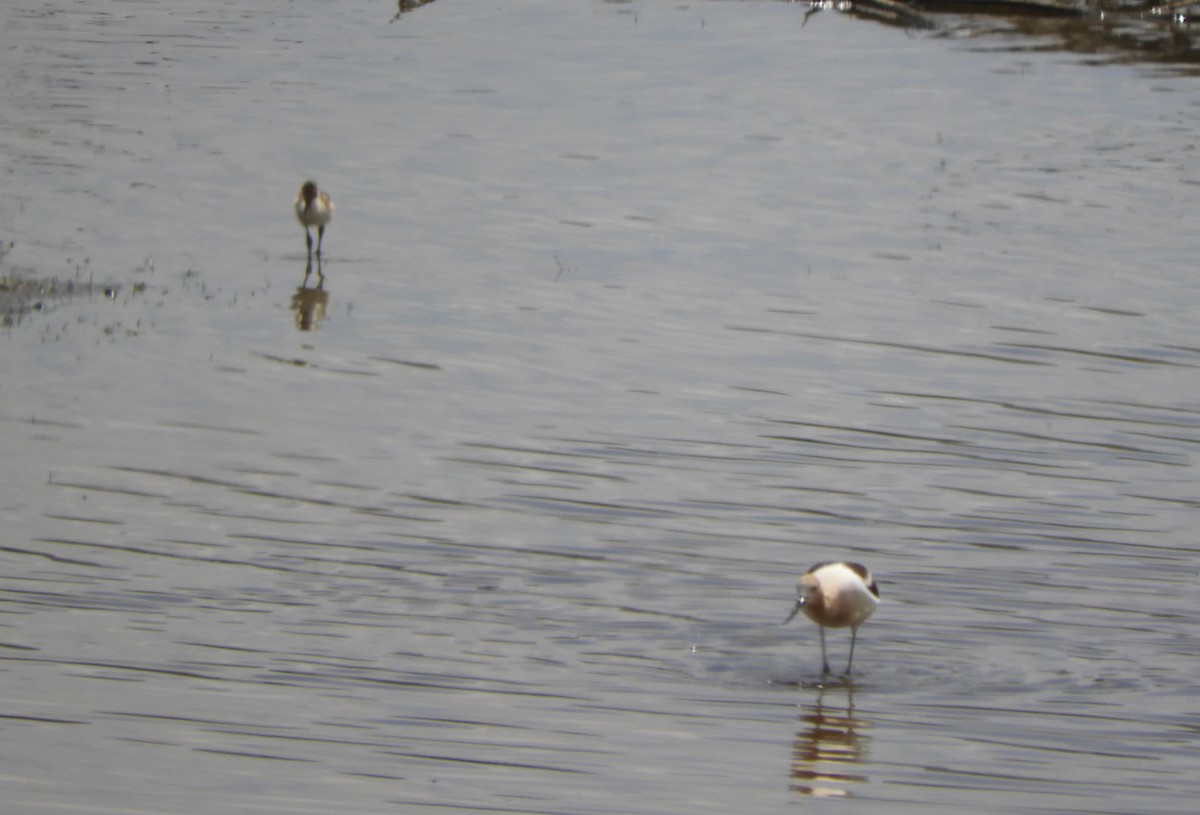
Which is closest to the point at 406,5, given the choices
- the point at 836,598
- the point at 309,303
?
the point at 309,303

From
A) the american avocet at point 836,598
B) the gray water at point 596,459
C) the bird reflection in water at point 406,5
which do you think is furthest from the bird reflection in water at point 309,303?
the bird reflection in water at point 406,5

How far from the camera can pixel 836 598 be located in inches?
332

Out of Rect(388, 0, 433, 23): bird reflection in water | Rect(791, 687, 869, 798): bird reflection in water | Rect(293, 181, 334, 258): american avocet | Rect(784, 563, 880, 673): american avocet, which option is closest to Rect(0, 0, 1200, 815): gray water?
Rect(791, 687, 869, 798): bird reflection in water

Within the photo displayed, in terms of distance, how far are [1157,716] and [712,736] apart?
1858mm

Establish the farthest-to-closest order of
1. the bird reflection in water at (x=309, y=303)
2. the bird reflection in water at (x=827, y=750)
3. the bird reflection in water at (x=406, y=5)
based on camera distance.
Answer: the bird reflection in water at (x=406, y=5)
the bird reflection in water at (x=309, y=303)
the bird reflection in water at (x=827, y=750)

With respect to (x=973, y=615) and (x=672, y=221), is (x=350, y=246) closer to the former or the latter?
(x=672, y=221)

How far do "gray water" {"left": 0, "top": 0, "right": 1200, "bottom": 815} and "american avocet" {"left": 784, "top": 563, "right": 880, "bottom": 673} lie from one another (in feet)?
1.03

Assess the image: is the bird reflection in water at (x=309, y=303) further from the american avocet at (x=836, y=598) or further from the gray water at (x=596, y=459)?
the american avocet at (x=836, y=598)

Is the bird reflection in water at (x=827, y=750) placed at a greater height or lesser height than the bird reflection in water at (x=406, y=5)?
lesser

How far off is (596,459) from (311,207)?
6.32 meters

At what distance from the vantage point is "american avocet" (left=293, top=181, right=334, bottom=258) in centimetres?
1711

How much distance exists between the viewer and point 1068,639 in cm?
895

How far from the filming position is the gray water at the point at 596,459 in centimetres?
767

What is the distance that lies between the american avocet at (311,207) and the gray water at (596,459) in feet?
1.74
